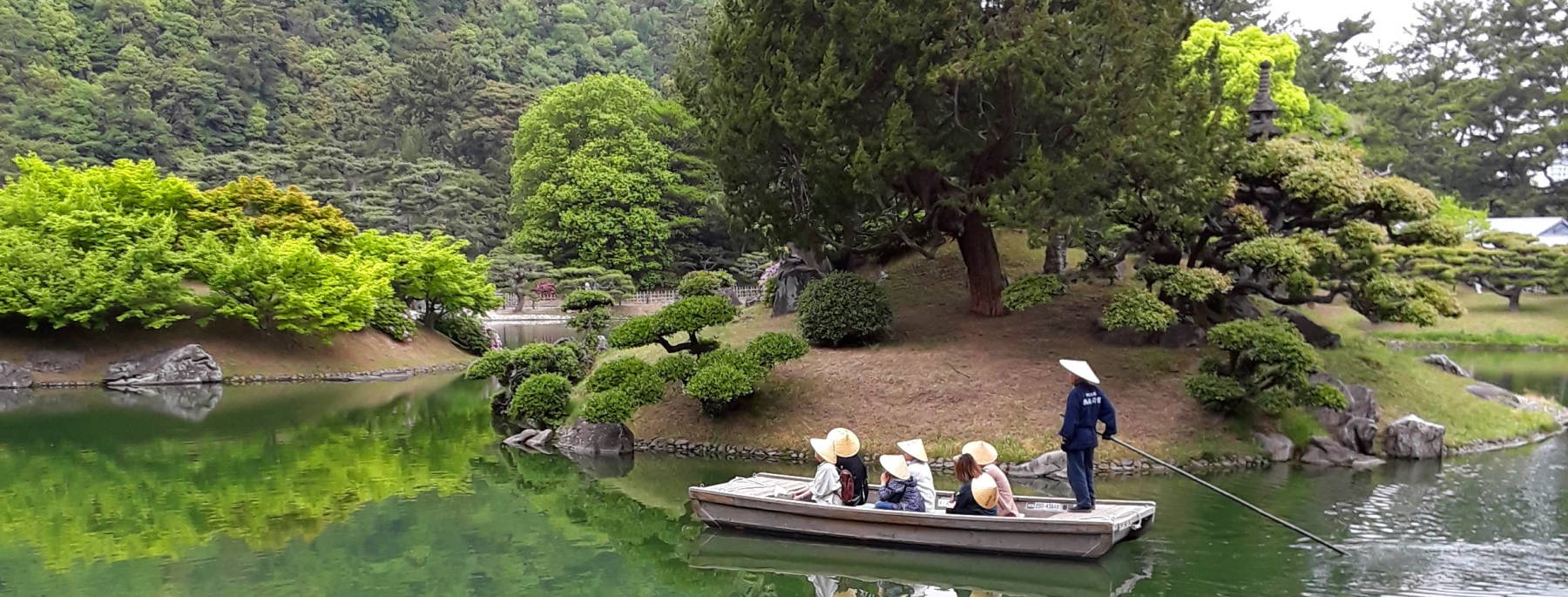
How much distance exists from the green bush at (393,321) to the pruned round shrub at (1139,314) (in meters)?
21.0

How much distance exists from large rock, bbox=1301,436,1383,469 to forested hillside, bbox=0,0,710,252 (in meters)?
44.9

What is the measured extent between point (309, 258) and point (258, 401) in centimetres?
575

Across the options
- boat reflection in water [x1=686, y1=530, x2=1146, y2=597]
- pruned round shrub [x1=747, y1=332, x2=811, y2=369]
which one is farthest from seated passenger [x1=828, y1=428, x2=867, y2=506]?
pruned round shrub [x1=747, y1=332, x2=811, y2=369]

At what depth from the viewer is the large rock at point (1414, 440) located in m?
15.1

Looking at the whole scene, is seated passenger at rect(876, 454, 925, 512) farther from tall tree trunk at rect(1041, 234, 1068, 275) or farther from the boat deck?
tall tree trunk at rect(1041, 234, 1068, 275)

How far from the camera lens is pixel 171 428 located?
62.3ft

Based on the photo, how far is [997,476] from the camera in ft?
33.7

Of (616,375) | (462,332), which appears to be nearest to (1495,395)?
(616,375)

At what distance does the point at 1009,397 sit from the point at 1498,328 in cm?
2910

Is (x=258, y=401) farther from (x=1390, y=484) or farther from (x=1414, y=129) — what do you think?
(x=1414, y=129)

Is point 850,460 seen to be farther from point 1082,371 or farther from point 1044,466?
point 1044,466

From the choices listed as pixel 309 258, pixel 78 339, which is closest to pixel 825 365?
pixel 309 258

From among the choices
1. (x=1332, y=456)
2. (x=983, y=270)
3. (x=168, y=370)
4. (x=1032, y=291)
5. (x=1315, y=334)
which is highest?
(x=983, y=270)

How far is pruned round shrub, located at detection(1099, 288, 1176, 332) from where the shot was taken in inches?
618
